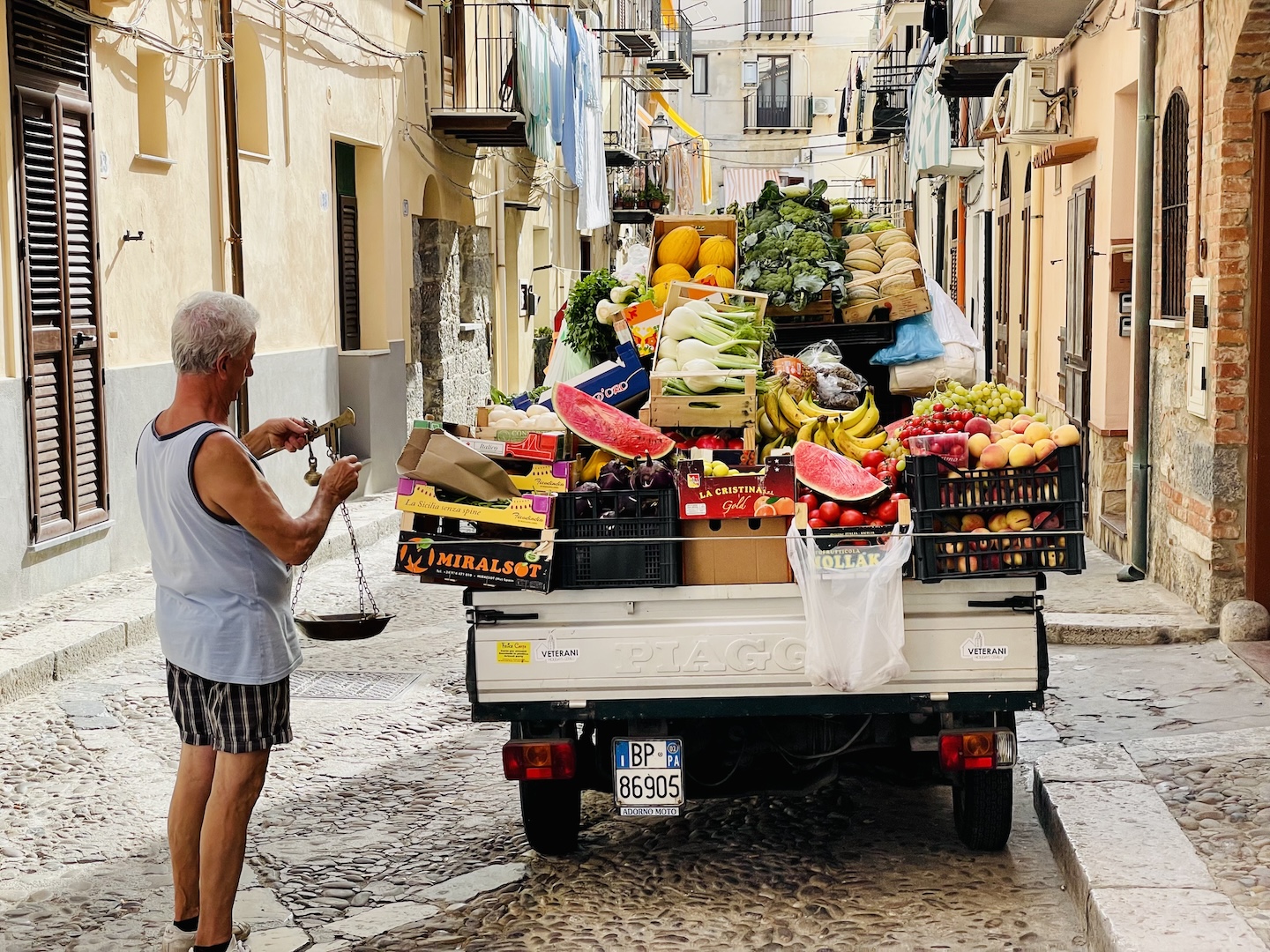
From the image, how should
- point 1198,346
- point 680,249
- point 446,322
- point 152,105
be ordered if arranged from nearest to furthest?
point 680,249 < point 1198,346 < point 152,105 < point 446,322

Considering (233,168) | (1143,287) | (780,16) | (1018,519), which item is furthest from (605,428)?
(780,16)

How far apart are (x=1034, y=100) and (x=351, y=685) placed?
8527 mm

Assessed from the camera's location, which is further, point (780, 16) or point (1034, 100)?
point (780, 16)

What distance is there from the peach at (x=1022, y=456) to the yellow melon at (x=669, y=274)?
11.0 feet

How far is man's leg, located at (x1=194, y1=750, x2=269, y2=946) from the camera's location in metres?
4.09

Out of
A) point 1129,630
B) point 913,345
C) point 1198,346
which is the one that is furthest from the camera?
point 1198,346

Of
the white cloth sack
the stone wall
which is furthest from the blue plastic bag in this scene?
the stone wall

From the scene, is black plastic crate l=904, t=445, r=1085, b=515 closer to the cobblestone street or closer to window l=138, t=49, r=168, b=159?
the cobblestone street

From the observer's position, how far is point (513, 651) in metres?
4.82

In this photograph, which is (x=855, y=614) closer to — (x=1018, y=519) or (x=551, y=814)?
(x=1018, y=519)

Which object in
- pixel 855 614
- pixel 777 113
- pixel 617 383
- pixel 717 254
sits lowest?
pixel 855 614

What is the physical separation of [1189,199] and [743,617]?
529cm

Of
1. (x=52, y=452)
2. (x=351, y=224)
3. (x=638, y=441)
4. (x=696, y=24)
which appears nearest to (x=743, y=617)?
(x=638, y=441)

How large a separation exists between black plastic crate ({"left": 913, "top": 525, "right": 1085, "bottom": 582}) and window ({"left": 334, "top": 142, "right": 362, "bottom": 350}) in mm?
12146
